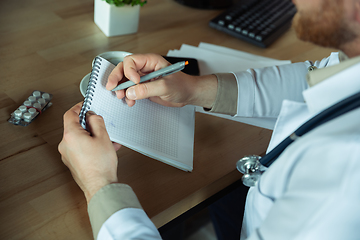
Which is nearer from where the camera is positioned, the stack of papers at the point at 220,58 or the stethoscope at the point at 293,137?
the stethoscope at the point at 293,137

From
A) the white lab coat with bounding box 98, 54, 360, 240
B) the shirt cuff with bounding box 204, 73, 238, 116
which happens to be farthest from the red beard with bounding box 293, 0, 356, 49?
the shirt cuff with bounding box 204, 73, 238, 116

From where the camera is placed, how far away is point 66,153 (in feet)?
2.01

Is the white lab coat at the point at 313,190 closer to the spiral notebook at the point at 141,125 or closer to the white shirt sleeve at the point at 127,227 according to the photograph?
the white shirt sleeve at the point at 127,227

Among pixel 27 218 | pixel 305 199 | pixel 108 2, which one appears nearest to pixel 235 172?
pixel 305 199

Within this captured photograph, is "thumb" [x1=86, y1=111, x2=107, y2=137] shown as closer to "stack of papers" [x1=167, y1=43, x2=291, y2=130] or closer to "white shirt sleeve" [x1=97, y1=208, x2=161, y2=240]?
"white shirt sleeve" [x1=97, y1=208, x2=161, y2=240]

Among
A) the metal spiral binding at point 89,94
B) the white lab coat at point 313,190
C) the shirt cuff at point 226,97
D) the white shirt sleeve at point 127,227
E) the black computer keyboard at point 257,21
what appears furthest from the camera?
the black computer keyboard at point 257,21

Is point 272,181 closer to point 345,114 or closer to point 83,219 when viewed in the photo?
point 345,114

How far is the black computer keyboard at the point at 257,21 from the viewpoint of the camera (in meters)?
1.10

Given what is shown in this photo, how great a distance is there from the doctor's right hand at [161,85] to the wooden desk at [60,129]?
63 millimetres

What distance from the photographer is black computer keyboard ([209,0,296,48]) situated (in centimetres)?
110

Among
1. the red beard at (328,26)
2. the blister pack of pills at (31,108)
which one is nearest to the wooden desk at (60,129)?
the blister pack of pills at (31,108)

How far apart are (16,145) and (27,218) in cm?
17

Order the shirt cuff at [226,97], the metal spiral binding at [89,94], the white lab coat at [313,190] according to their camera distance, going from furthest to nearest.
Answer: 1. the shirt cuff at [226,97]
2. the metal spiral binding at [89,94]
3. the white lab coat at [313,190]

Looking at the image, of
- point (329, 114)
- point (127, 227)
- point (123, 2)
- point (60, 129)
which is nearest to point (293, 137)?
point (329, 114)
